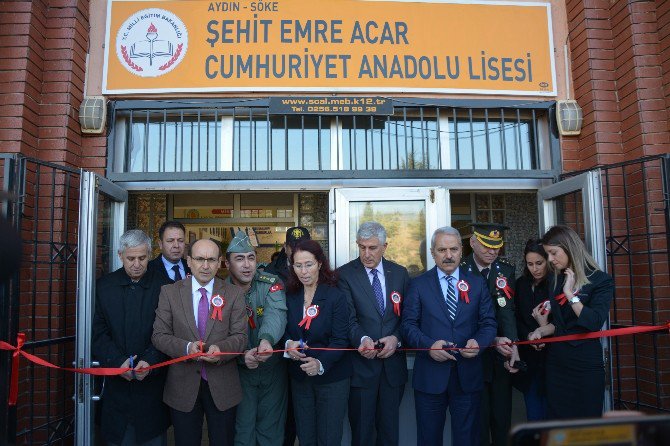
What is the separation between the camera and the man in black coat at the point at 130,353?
2.87 meters

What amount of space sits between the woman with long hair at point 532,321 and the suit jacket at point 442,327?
19.4 inches

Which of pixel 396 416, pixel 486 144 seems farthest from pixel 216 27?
pixel 396 416

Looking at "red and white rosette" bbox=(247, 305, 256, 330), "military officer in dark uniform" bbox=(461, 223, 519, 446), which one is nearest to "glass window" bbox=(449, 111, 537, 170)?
"military officer in dark uniform" bbox=(461, 223, 519, 446)

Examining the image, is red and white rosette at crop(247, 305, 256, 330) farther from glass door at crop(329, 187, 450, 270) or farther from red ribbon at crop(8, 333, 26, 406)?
red ribbon at crop(8, 333, 26, 406)

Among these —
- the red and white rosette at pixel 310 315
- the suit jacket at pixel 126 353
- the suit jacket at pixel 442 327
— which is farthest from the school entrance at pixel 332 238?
the red and white rosette at pixel 310 315

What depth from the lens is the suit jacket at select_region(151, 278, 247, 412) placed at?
9.11 feet

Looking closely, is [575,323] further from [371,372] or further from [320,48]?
[320,48]

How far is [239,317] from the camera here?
2908mm

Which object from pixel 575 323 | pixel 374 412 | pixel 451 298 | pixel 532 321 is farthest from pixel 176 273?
pixel 575 323

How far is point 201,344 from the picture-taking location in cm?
272

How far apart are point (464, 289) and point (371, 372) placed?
2.91ft

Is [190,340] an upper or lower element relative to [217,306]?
lower

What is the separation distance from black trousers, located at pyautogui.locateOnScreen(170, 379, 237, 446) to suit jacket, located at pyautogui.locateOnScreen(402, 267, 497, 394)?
4.32ft

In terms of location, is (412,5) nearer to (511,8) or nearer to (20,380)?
(511,8)
